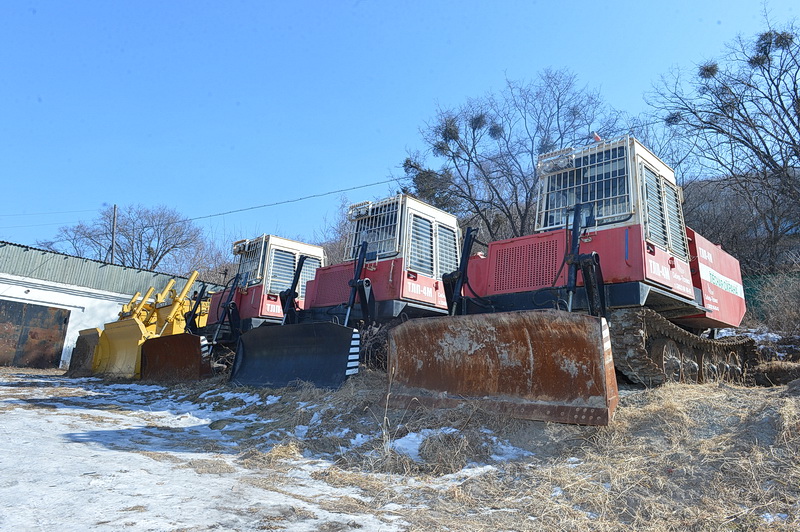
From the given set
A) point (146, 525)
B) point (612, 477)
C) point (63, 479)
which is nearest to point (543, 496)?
point (612, 477)

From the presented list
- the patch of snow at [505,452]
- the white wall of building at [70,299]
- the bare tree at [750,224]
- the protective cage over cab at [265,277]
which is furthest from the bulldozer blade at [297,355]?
the white wall of building at [70,299]

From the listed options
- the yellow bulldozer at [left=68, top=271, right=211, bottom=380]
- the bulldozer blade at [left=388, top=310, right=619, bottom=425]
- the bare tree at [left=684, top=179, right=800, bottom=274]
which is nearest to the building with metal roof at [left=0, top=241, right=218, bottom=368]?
the yellow bulldozer at [left=68, top=271, right=211, bottom=380]

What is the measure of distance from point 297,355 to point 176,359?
3493 millimetres

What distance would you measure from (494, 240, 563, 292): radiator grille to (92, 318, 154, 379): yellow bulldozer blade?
851 centimetres

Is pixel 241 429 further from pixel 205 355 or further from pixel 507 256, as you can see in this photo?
pixel 205 355

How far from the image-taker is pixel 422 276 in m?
9.22

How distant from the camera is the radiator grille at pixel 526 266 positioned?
6.37 meters

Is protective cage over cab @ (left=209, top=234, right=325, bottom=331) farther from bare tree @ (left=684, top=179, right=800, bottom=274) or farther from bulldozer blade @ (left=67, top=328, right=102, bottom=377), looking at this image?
bare tree @ (left=684, top=179, right=800, bottom=274)

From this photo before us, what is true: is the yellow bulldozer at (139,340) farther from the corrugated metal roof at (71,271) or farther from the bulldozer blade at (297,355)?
the corrugated metal roof at (71,271)

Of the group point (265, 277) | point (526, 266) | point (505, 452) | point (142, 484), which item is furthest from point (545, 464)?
point (265, 277)

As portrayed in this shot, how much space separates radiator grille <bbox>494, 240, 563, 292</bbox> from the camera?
6.37 meters

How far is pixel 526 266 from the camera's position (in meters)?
6.58

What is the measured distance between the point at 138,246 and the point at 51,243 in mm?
4657

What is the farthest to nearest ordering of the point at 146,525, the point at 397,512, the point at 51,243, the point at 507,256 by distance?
the point at 51,243 → the point at 507,256 → the point at 397,512 → the point at 146,525
